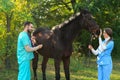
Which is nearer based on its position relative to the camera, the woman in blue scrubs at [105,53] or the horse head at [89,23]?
the woman in blue scrubs at [105,53]

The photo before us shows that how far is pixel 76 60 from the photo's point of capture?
43.3 feet

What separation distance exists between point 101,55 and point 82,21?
4.62ft

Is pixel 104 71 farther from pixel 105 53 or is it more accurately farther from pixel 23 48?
pixel 23 48

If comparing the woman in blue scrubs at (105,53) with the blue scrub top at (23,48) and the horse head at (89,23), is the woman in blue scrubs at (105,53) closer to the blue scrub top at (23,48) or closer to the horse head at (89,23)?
the horse head at (89,23)

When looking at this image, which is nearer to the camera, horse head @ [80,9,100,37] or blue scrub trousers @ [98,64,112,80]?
blue scrub trousers @ [98,64,112,80]

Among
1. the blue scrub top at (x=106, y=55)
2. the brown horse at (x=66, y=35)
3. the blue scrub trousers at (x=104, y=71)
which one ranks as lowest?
the blue scrub trousers at (x=104, y=71)

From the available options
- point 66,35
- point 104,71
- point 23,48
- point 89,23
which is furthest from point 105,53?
point 23,48

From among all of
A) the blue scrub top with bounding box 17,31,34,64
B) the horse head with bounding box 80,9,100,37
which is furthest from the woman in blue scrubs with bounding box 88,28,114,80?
the blue scrub top with bounding box 17,31,34,64

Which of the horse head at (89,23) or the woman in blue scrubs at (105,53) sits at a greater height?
the horse head at (89,23)

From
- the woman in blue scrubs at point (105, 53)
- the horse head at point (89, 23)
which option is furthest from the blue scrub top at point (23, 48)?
the horse head at point (89, 23)

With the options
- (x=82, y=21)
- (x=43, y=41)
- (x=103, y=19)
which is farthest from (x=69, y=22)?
(x=103, y=19)

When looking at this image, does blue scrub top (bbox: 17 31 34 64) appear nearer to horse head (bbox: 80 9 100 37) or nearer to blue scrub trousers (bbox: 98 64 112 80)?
blue scrub trousers (bbox: 98 64 112 80)

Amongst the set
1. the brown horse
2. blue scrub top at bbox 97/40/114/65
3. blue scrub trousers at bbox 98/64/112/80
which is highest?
the brown horse

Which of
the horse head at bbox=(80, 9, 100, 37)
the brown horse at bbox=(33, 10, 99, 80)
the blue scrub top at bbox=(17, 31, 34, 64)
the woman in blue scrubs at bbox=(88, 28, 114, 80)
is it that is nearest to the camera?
the blue scrub top at bbox=(17, 31, 34, 64)
